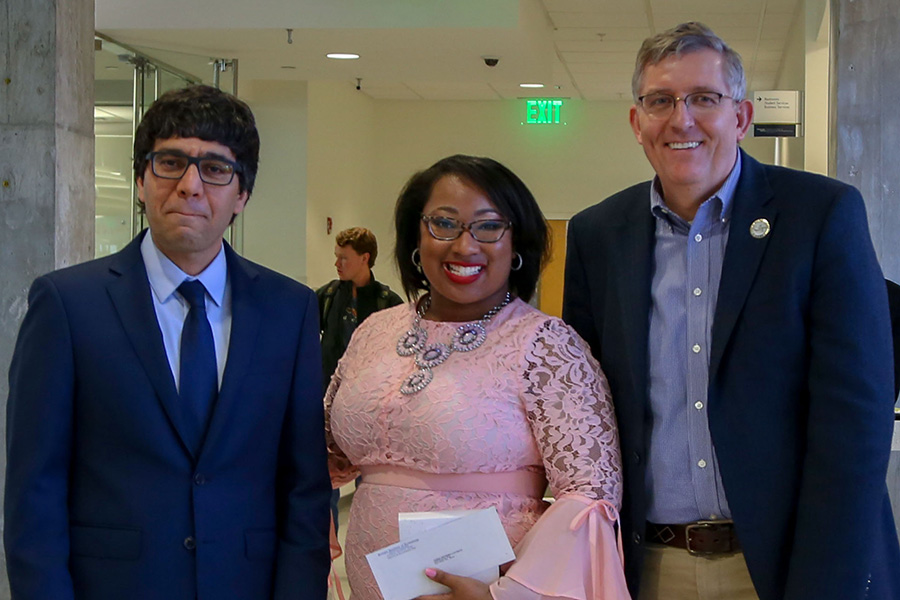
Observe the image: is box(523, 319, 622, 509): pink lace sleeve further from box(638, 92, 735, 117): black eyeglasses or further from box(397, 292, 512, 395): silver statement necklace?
box(638, 92, 735, 117): black eyeglasses

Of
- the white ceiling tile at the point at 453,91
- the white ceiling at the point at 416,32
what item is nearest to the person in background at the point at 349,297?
the white ceiling at the point at 416,32

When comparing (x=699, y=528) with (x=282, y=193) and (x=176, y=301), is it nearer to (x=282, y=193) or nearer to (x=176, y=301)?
(x=176, y=301)

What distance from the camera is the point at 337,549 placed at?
234cm

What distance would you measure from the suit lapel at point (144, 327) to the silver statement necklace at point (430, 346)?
0.48 metres

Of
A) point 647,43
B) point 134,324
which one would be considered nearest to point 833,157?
point 647,43

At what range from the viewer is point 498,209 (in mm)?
2139

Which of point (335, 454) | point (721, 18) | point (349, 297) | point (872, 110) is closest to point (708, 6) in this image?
point (721, 18)

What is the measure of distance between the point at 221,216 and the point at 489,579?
0.88m

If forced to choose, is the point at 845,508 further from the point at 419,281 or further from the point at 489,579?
the point at 419,281

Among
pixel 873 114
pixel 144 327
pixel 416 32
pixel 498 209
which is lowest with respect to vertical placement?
pixel 144 327

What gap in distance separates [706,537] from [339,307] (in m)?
4.49

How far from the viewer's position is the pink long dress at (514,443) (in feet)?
6.34

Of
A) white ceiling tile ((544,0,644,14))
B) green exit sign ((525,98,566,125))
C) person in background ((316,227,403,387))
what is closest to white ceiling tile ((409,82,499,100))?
green exit sign ((525,98,566,125))

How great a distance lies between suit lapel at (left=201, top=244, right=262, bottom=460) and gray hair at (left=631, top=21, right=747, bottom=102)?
3.05ft
